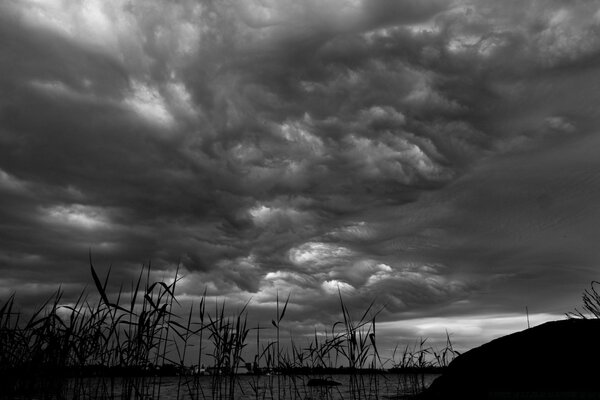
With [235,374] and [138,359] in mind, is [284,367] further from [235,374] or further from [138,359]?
[138,359]

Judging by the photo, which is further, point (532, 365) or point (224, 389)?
point (224, 389)

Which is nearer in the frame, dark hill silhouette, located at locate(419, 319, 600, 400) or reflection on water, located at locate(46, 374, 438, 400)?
dark hill silhouette, located at locate(419, 319, 600, 400)

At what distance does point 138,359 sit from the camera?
8133 millimetres

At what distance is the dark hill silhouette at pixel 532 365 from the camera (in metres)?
6.73

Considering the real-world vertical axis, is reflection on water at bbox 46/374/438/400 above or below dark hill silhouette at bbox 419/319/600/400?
below

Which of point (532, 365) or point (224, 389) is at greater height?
point (532, 365)

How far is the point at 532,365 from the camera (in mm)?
7180

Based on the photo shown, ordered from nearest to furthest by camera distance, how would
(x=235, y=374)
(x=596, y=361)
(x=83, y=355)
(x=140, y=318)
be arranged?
(x=596, y=361) < (x=140, y=318) < (x=83, y=355) < (x=235, y=374)

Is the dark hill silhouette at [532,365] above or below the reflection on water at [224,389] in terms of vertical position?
above

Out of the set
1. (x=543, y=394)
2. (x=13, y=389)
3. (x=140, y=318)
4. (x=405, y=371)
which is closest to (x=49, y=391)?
(x=13, y=389)

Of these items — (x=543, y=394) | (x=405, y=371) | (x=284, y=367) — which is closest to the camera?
(x=543, y=394)

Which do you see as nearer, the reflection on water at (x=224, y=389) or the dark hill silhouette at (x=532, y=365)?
the dark hill silhouette at (x=532, y=365)

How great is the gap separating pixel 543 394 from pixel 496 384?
1855 mm

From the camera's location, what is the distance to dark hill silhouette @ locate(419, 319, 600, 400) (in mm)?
6730
